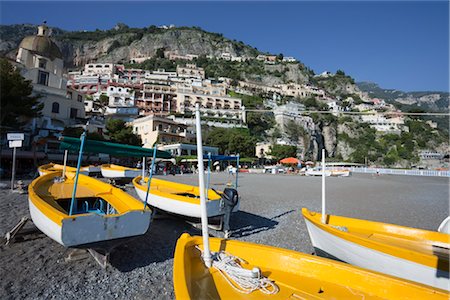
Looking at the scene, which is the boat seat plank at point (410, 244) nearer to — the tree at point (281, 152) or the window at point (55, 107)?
the window at point (55, 107)

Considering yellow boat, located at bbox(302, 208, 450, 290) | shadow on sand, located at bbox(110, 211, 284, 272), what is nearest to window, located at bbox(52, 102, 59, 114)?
shadow on sand, located at bbox(110, 211, 284, 272)

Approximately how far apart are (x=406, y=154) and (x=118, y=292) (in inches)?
3576

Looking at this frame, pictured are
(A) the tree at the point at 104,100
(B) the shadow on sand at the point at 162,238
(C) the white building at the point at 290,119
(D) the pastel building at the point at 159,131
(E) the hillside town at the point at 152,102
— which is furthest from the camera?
(C) the white building at the point at 290,119

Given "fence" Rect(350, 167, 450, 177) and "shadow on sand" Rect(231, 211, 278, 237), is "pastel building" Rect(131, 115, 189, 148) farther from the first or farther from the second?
"fence" Rect(350, 167, 450, 177)

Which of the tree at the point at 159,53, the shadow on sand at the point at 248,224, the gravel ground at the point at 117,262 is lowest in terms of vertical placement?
the gravel ground at the point at 117,262

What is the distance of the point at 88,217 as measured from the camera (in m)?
3.99

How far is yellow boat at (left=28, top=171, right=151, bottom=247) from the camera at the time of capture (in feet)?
12.7

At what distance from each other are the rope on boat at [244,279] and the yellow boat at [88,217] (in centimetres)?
216

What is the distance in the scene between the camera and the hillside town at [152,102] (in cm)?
3069

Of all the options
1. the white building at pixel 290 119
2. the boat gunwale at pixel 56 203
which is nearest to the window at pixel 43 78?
the boat gunwale at pixel 56 203

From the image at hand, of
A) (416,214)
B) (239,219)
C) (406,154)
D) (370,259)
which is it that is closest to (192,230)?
(239,219)

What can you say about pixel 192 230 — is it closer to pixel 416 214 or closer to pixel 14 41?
pixel 416 214

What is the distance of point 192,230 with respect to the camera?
703 cm

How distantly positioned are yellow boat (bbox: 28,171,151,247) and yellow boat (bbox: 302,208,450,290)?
129 inches
